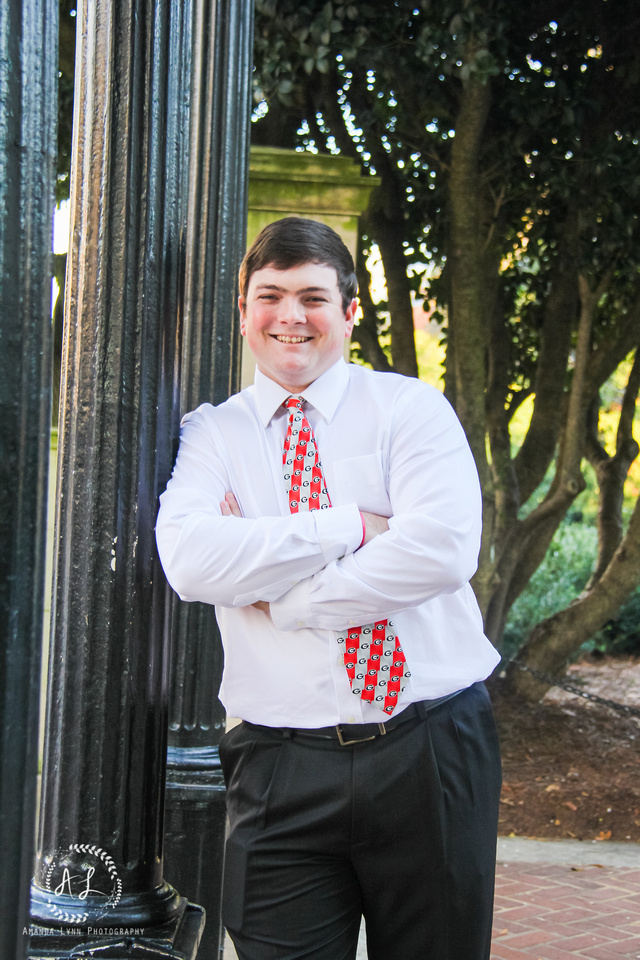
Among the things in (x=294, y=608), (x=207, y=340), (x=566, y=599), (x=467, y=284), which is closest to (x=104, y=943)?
A: (x=294, y=608)

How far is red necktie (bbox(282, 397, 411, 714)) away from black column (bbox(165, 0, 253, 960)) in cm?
122

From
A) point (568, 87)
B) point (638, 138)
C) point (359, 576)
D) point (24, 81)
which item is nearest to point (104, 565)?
point (359, 576)

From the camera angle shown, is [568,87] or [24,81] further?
[568,87]

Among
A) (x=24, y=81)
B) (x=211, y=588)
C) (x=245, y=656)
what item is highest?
(x=24, y=81)

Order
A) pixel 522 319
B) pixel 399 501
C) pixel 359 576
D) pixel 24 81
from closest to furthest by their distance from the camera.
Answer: pixel 24 81, pixel 359 576, pixel 399 501, pixel 522 319

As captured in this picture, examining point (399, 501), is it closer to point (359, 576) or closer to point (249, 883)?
point (359, 576)

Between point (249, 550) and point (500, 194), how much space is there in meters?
5.62

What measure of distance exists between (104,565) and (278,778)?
0.63 meters

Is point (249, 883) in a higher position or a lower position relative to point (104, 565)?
lower

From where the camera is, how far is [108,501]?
2311 millimetres

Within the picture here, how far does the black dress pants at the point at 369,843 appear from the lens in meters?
2.09

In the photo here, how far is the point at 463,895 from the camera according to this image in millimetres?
2141

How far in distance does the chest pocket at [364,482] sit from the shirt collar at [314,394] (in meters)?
0.13

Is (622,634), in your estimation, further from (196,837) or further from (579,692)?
(196,837)
